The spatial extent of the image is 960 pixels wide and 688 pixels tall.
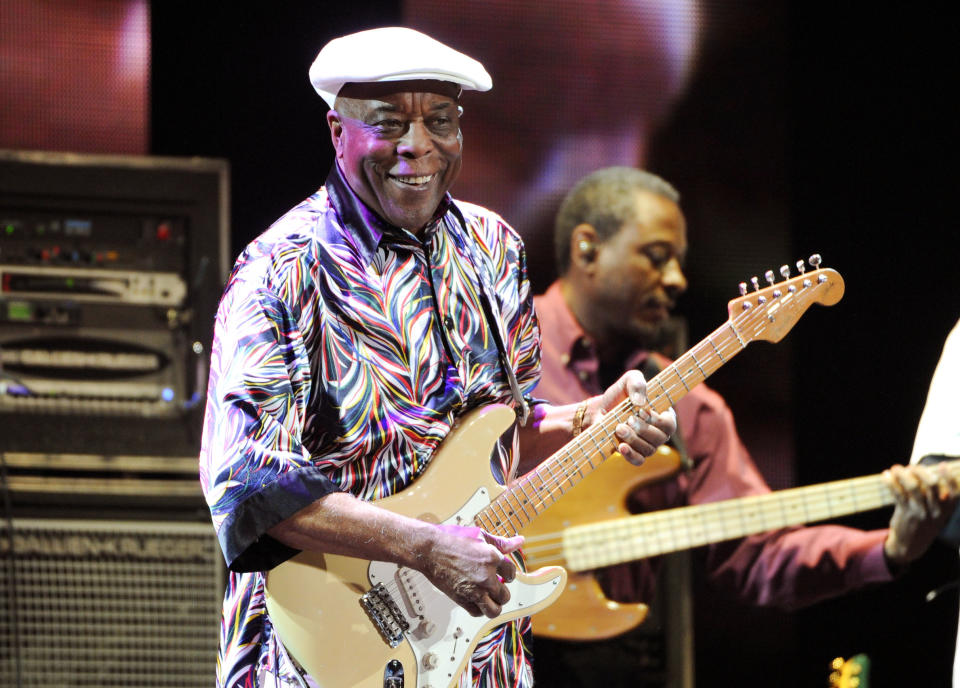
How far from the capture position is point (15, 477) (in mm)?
3283

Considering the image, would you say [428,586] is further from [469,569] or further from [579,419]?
[579,419]

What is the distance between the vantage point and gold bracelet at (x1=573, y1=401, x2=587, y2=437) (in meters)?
2.17

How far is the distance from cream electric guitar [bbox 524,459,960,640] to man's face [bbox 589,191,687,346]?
0.50 m

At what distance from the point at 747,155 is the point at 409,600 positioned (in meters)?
2.54

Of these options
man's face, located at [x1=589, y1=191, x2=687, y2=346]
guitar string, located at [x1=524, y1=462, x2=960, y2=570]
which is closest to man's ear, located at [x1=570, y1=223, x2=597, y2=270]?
man's face, located at [x1=589, y1=191, x2=687, y2=346]

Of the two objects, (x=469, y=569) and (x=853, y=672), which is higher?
(x=469, y=569)

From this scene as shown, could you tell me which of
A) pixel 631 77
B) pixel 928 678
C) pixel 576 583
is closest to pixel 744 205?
pixel 631 77

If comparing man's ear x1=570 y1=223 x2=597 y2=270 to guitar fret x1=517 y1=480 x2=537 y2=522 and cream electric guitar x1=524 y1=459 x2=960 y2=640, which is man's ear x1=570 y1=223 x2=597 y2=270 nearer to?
cream electric guitar x1=524 y1=459 x2=960 y2=640

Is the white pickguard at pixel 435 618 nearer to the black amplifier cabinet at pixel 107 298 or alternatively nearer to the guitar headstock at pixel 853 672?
the black amplifier cabinet at pixel 107 298

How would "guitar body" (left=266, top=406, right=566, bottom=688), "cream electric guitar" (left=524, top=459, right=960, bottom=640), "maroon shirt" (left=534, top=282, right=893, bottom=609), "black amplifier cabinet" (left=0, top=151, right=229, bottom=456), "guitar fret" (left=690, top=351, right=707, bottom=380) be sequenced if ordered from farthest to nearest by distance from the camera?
"maroon shirt" (left=534, top=282, right=893, bottom=609), "cream electric guitar" (left=524, top=459, right=960, bottom=640), "black amplifier cabinet" (left=0, top=151, right=229, bottom=456), "guitar fret" (left=690, top=351, right=707, bottom=380), "guitar body" (left=266, top=406, right=566, bottom=688)

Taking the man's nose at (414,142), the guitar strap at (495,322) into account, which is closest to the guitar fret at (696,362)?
the guitar strap at (495,322)

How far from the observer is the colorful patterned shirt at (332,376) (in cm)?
175

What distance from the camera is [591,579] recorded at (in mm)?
3674

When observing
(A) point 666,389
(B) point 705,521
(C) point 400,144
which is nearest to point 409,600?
(A) point 666,389
